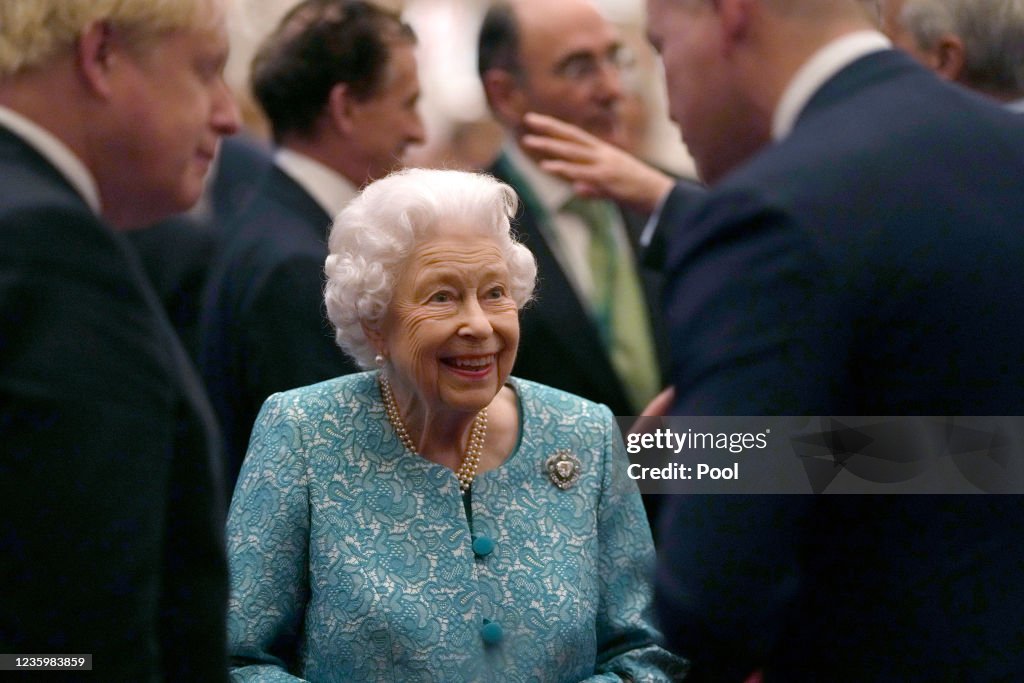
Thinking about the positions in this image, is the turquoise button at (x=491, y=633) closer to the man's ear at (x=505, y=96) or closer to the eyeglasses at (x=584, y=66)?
the man's ear at (x=505, y=96)

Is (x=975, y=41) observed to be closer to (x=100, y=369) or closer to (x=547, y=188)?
(x=547, y=188)

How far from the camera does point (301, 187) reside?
340cm

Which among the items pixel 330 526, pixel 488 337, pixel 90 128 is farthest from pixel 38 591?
pixel 488 337

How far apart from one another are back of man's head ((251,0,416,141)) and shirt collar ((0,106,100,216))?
181 cm

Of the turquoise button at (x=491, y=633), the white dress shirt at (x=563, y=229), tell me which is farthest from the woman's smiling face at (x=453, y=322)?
the white dress shirt at (x=563, y=229)

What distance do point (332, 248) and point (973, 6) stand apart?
184cm

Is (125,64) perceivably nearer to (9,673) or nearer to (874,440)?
(9,673)

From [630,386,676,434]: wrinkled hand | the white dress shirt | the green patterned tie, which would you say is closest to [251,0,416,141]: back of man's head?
the white dress shirt

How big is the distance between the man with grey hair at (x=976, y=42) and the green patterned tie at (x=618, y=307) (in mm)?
918

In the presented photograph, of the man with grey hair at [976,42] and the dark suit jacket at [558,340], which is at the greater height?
the man with grey hair at [976,42]

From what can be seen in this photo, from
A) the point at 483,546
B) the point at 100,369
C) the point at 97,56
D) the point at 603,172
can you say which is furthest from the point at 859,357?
the point at 603,172

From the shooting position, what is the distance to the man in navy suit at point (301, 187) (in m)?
3.18

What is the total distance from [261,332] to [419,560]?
802 mm

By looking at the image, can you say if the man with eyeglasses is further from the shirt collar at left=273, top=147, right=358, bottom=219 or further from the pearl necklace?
the pearl necklace
